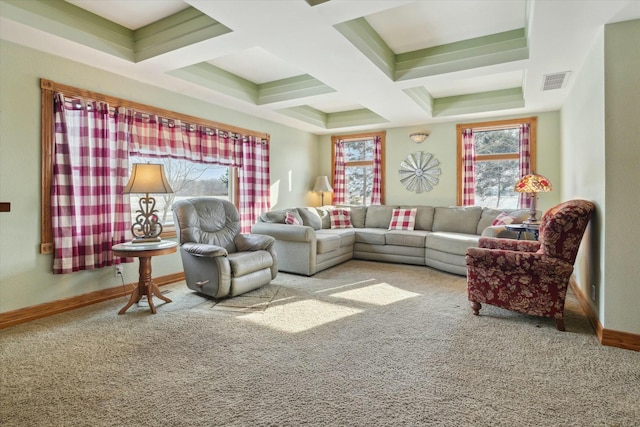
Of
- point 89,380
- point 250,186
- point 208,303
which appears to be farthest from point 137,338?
point 250,186

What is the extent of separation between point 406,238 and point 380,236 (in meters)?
0.41

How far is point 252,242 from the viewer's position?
161 inches

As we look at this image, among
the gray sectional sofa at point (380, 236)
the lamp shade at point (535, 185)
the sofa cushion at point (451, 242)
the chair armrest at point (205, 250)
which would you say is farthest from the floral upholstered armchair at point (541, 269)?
the chair armrest at point (205, 250)

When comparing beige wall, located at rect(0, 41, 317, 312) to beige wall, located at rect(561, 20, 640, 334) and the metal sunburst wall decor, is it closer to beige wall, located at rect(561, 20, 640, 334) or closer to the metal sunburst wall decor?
beige wall, located at rect(561, 20, 640, 334)

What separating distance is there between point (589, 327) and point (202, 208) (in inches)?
153

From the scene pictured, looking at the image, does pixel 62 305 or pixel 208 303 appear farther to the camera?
pixel 208 303

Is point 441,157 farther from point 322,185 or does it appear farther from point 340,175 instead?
point 322,185

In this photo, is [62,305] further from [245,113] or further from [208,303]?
[245,113]

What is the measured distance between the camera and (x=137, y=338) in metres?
2.61

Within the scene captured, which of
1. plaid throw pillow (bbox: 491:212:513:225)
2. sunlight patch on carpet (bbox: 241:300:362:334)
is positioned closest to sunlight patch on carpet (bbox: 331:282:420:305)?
sunlight patch on carpet (bbox: 241:300:362:334)

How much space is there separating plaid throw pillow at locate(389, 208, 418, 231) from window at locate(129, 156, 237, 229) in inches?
105

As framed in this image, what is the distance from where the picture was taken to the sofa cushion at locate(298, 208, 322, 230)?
5520 millimetres

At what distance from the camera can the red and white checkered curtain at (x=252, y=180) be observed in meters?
5.29

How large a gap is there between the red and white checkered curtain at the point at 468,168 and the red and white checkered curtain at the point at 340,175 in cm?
226
